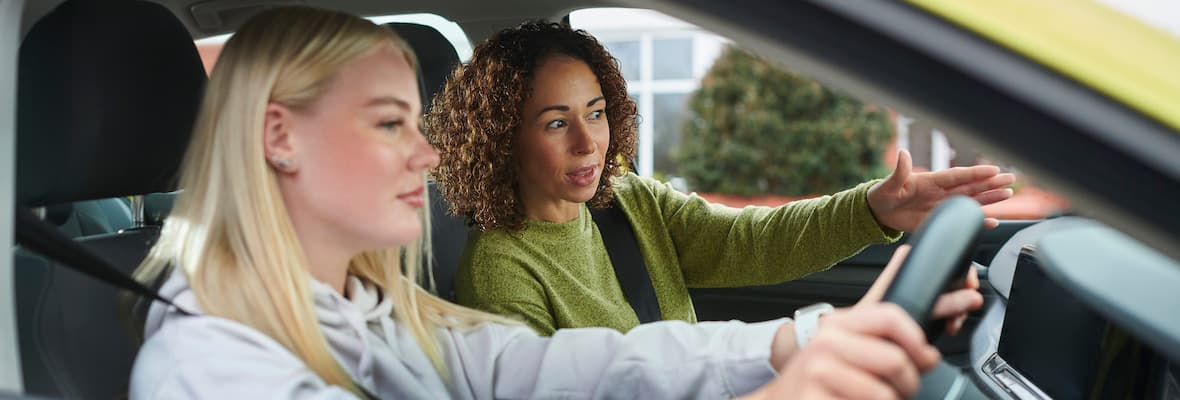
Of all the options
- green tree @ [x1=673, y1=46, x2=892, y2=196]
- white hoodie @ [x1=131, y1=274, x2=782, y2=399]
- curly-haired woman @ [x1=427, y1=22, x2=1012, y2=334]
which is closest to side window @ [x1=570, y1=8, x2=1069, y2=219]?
green tree @ [x1=673, y1=46, x2=892, y2=196]

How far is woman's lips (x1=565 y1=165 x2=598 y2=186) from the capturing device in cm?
179

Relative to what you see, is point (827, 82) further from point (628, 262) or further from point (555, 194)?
point (628, 262)

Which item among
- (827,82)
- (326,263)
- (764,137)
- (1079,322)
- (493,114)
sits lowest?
(764,137)

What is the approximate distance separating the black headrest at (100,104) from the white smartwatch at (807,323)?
786 millimetres

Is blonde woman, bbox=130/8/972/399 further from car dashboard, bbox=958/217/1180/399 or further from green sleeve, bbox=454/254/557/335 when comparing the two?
green sleeve, bbox=454/254/557/335

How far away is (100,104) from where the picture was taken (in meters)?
1.28

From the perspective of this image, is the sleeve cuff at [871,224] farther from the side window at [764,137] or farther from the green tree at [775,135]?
the green tree at [775,135]

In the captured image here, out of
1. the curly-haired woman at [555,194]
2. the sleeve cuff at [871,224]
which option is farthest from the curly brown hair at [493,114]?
the sleeve cuff at [871,224]

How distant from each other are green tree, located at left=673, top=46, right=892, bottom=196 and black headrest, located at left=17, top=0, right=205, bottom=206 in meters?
10.8

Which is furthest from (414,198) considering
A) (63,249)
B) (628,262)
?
(628,262)

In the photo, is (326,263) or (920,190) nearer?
(326,263)

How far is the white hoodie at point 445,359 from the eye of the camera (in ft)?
3.38

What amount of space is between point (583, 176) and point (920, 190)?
55 cm

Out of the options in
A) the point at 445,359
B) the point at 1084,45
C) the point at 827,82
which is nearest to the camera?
the point at 1084,45
